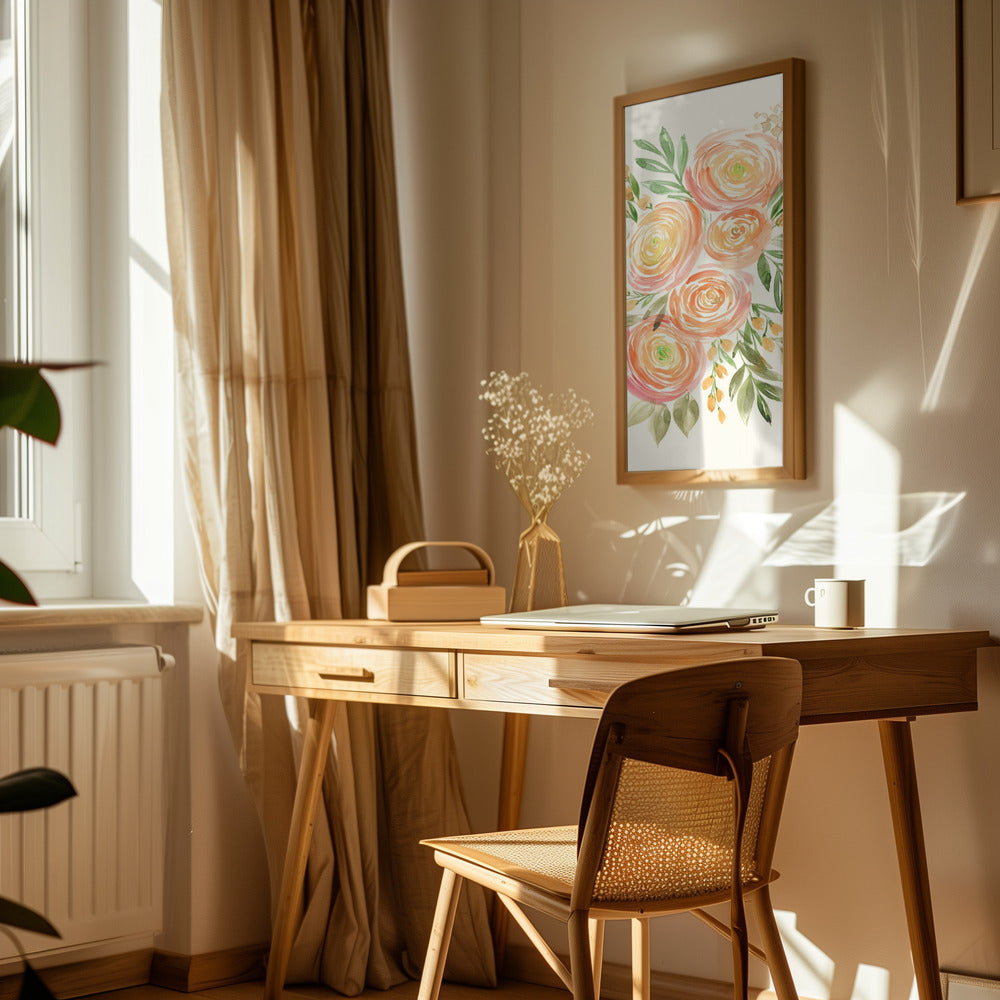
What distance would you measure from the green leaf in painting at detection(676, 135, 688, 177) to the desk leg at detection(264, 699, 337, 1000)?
1.19 m

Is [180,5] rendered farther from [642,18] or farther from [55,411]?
[55,411]

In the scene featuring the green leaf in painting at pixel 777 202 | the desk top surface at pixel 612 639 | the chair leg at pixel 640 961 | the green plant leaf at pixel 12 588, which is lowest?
the chair leg at pixel 640 961

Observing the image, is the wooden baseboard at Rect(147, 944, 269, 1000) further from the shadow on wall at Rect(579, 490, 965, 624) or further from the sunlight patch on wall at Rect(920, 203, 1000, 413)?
the sunlight patch on wall at Rect(920, 203, 1000, 413)

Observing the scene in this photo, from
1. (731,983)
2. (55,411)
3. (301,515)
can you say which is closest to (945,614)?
(731,983)

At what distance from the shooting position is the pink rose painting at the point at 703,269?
2369 mm

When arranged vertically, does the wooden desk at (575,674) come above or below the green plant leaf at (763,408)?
below

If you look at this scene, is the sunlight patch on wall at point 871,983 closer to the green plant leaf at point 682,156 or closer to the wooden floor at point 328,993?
the wooden floor at point 328,993

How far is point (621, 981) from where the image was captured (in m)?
2.53

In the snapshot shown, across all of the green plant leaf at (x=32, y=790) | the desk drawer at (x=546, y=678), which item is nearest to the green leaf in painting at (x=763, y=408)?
the desk drawer at (x=546, y=678)

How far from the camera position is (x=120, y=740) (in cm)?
244

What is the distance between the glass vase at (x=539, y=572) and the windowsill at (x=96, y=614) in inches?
25.2

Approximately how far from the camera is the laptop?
1940 millimetres

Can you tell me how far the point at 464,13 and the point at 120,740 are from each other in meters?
1.69

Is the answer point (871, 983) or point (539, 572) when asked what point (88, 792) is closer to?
point (539, 572)
